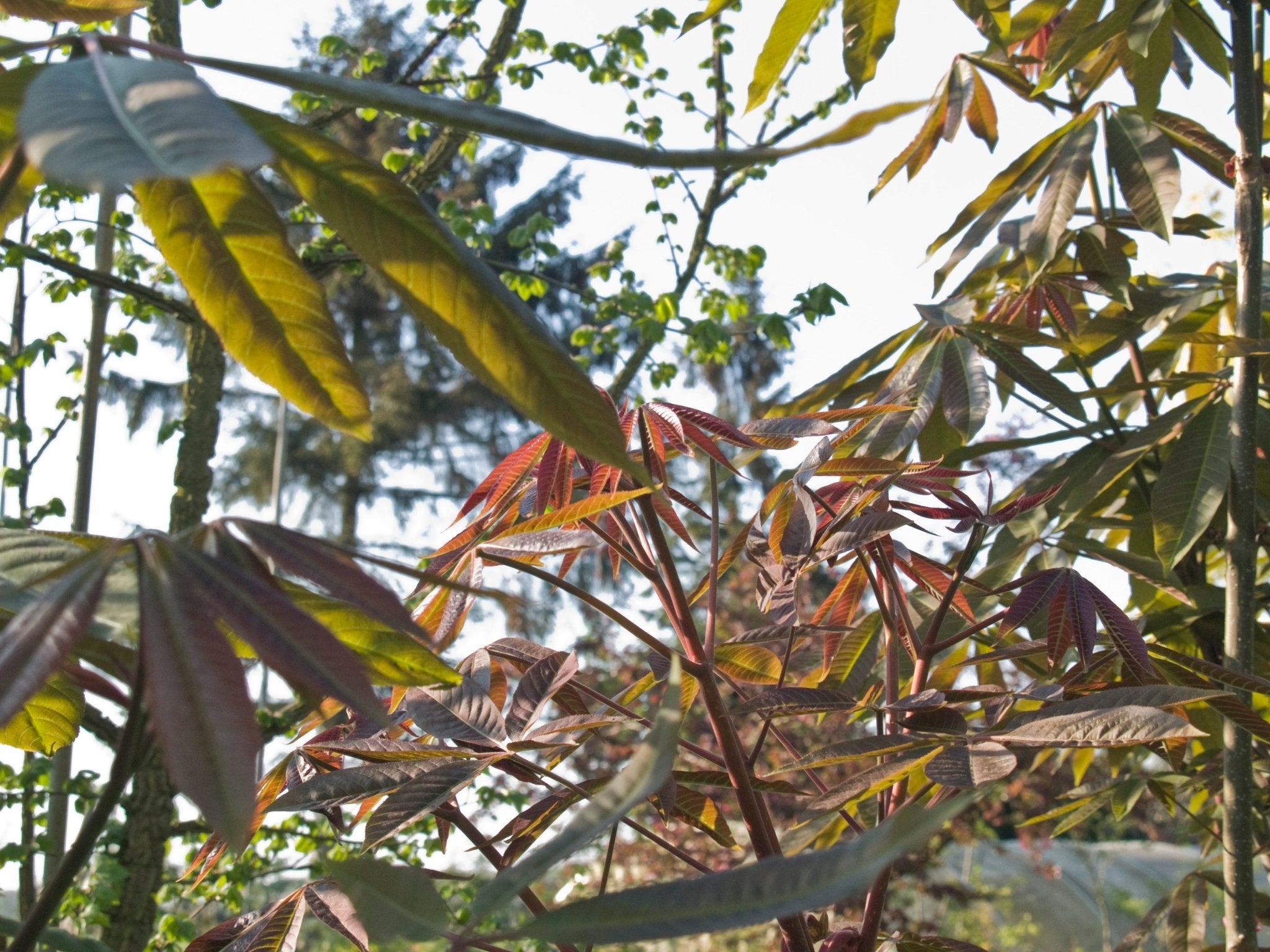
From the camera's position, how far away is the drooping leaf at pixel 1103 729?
0.46 meters

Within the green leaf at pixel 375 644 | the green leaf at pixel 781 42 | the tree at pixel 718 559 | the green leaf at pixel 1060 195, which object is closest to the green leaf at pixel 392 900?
the tree at pixel 718 559

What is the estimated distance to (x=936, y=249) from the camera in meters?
1.21

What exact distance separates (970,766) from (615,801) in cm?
29

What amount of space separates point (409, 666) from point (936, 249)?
941 millimetres

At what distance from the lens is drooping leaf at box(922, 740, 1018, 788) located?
0.50 meters

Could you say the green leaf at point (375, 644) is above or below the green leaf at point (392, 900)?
above

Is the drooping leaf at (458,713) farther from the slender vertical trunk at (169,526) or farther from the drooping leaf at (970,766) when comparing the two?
the slender vertical trunk at (169,526)

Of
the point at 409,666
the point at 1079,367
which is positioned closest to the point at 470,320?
the point at 409,666

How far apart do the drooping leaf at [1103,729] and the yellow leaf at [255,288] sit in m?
0.35

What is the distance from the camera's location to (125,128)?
10.0 inches

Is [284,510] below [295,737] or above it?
above

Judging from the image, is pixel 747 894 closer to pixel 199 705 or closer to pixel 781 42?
pixel 199 705

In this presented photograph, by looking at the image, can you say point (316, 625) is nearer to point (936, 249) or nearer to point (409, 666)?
point (409, 666)

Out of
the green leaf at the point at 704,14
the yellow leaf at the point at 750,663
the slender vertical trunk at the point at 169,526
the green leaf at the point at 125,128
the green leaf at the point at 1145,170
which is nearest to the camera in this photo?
the green leaf at the point at 125,128
